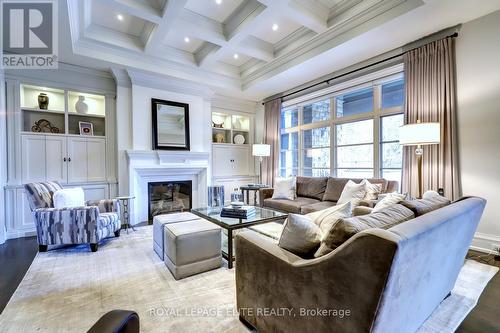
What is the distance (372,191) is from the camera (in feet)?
10.7

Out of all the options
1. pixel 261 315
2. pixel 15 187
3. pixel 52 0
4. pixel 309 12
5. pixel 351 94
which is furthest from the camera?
pixel 351 94

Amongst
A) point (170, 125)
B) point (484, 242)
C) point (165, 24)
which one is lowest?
point (484, 242)

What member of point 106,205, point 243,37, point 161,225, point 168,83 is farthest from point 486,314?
point 168,83

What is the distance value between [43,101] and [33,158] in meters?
0.96

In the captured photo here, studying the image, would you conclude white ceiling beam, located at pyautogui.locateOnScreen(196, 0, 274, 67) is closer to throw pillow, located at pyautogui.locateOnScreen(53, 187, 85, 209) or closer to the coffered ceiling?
the coffered ceiling

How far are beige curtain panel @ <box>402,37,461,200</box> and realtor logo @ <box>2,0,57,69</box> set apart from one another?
4484mm

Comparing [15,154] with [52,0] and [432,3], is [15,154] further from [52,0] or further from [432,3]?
[432,3]

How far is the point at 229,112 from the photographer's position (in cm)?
584

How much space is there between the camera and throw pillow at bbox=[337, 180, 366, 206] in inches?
131

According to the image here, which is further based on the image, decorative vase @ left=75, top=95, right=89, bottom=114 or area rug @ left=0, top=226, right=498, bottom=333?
decorative vase @ left=75, top=95, right=89, bottom=114

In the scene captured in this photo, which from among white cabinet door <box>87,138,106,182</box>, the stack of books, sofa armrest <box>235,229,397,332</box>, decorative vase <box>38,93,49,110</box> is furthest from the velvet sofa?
decorative vase <box>38,93,49,110</box>

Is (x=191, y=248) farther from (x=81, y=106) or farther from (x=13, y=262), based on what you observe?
(x=81, y=106)

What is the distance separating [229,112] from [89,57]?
3009mm

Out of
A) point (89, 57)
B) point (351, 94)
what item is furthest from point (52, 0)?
point (351, 94)
